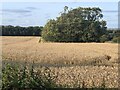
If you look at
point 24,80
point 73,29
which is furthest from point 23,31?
point 24,80

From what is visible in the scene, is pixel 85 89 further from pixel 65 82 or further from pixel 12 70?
pixel 12 70

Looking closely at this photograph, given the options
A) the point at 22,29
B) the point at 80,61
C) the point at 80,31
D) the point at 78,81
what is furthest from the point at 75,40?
the point at 78,81

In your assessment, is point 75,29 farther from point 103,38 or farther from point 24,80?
point 24,80

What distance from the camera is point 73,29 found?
8094 cm

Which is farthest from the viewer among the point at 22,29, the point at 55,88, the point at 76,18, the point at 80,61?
the point at 22,29

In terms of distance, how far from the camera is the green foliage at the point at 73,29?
264ft

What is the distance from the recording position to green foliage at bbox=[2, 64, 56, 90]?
8.71 metres

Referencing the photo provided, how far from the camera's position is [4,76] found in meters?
8.95

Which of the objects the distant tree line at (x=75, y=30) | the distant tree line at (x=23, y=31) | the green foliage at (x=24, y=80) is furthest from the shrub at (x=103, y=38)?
the green foliage at (x=24, y=80)

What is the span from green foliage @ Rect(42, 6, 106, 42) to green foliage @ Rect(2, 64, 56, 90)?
70265 mm

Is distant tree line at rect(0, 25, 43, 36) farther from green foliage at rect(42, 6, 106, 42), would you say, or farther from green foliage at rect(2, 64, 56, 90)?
green foliage at rect(2, 64, 56, 90)

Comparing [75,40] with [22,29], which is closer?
[75,40]

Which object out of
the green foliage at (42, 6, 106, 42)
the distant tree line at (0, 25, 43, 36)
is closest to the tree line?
the green foliage at (42, 6, 106, 42)

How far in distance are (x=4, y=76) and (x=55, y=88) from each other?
1.47 metres
